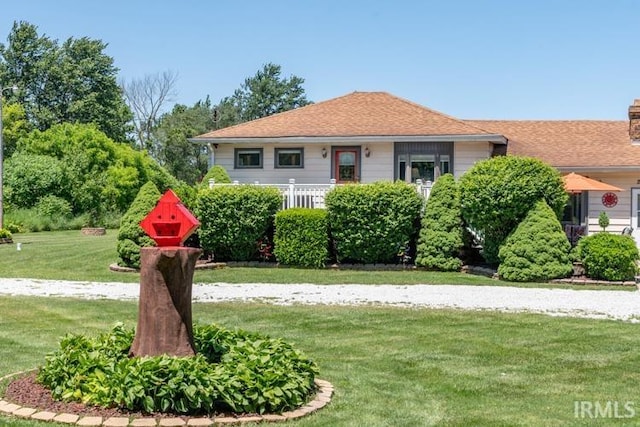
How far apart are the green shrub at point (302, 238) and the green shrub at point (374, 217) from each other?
0.34 m

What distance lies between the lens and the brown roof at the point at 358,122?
68.6 feet

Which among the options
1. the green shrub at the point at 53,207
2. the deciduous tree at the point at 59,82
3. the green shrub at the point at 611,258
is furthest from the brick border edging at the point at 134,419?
the deciduous tree at the point at 59,82

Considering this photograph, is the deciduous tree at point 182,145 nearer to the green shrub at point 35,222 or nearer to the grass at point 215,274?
the green shrub at point 35,222

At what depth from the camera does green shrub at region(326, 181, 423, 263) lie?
1709cm

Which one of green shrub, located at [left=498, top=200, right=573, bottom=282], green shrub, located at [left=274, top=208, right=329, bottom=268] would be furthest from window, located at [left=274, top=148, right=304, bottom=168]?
green shrub, located at [left=498, top=200, right=573, bottom=282]

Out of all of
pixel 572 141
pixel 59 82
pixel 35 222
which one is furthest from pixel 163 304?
pixel 59 82

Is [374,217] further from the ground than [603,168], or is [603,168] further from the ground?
[603,168]

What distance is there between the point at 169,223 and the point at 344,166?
15.8m

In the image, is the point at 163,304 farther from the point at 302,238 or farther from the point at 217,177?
the point at 217,177

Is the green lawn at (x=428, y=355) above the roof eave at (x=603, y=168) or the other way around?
the other way around

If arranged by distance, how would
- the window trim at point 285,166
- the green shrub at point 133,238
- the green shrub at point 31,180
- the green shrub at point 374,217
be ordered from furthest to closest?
the green shrub at point 31,180 → the window trim at point 285,166 → the green shrub at point 374,217 → the green shrub at point 133,238

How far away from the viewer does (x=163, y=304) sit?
587 centimetres

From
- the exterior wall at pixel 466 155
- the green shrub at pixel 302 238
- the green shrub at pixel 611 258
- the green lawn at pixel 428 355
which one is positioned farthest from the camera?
the exterior wall at pixel 466 155

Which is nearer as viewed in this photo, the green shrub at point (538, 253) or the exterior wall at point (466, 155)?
the green shrub at point (538, 253)
